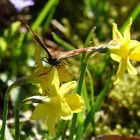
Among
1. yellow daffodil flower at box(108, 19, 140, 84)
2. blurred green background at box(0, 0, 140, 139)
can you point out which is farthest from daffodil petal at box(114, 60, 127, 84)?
blurred green background at box(0, 0, 140, 139)

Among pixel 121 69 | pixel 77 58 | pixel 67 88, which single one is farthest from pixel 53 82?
pixel 77 58

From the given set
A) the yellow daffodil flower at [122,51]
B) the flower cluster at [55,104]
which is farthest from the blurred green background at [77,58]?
the flower cluster at [55,104]

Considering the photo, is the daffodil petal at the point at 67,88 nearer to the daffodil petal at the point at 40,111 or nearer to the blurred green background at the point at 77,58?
the daffodil petal at the point at 40,111

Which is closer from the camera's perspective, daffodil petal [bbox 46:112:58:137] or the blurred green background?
daffodil petal [bbox 46:112:58:137]

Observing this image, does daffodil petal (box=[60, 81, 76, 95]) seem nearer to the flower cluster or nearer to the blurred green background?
the flower cluster

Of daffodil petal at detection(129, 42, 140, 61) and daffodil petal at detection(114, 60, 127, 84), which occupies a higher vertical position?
daffodil petal at detection(129, 42, 140, 61)

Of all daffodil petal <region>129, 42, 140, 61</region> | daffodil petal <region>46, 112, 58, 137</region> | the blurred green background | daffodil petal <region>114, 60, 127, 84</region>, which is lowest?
the blurred green background

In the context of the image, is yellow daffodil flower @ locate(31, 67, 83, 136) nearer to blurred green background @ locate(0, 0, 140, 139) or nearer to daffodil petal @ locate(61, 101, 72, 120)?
daffodil petal @ locate(61, 101, 72, 120)
